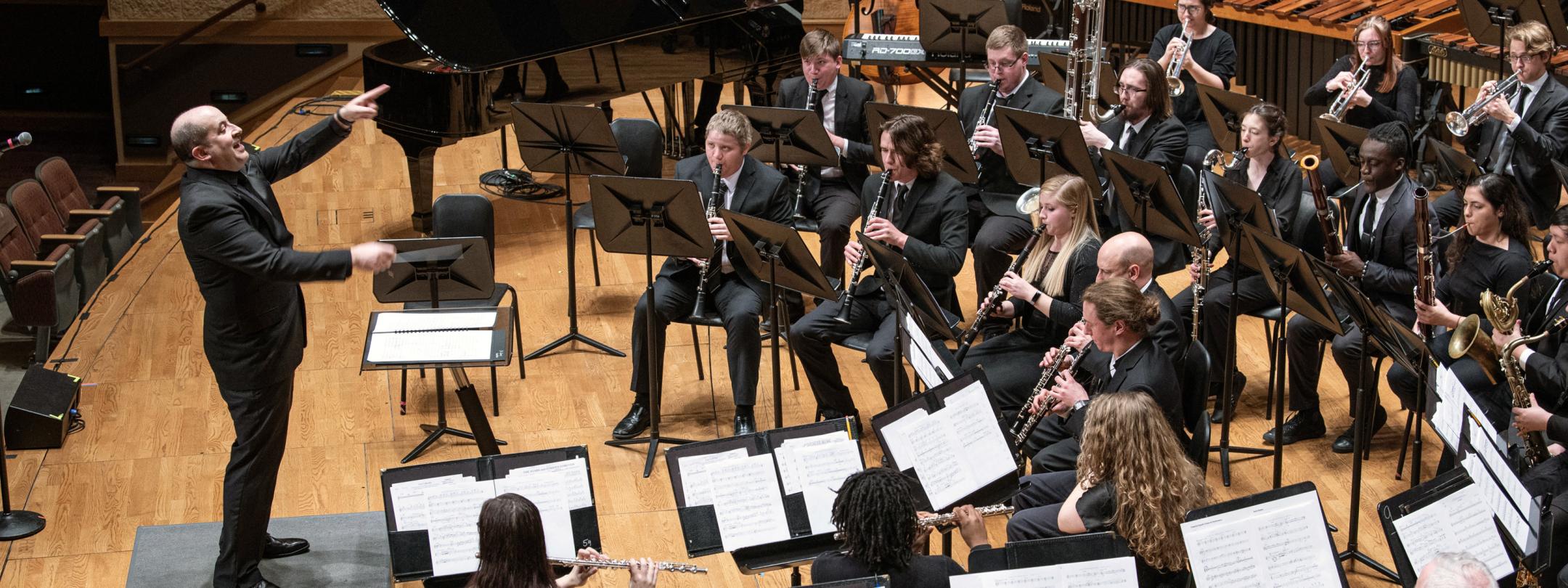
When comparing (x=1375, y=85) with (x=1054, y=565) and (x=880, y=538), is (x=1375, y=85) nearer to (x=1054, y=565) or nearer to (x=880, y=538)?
(x=1054, y=565)

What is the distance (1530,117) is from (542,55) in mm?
4682

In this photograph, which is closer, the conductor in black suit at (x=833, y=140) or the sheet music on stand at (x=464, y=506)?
the sheet music on stand at (x=464, y=506)

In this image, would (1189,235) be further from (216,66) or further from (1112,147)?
(216,66)

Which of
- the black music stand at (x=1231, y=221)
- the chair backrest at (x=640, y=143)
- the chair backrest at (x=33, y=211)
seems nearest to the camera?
the black music stand at (x=1231, y=221)

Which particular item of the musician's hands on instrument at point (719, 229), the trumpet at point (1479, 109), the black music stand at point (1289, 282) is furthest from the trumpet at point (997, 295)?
the trumpet at point (1479, 109)

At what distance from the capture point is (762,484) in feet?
12.7

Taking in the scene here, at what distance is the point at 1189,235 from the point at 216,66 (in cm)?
994

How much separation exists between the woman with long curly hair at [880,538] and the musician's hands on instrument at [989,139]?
298cm

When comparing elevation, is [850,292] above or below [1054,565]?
above

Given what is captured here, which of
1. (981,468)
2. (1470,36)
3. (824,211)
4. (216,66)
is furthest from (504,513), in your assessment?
(216,66)

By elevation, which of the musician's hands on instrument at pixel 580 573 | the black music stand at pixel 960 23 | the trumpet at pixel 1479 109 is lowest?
the musician's hands on instrument at pixel 580 573

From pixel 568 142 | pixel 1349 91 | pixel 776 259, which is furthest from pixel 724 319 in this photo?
pixel 1349 91

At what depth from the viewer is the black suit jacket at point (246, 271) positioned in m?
4.04

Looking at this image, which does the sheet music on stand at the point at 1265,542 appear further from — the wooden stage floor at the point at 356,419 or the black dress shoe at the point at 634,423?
the black dress shoe at the point at 634,423
